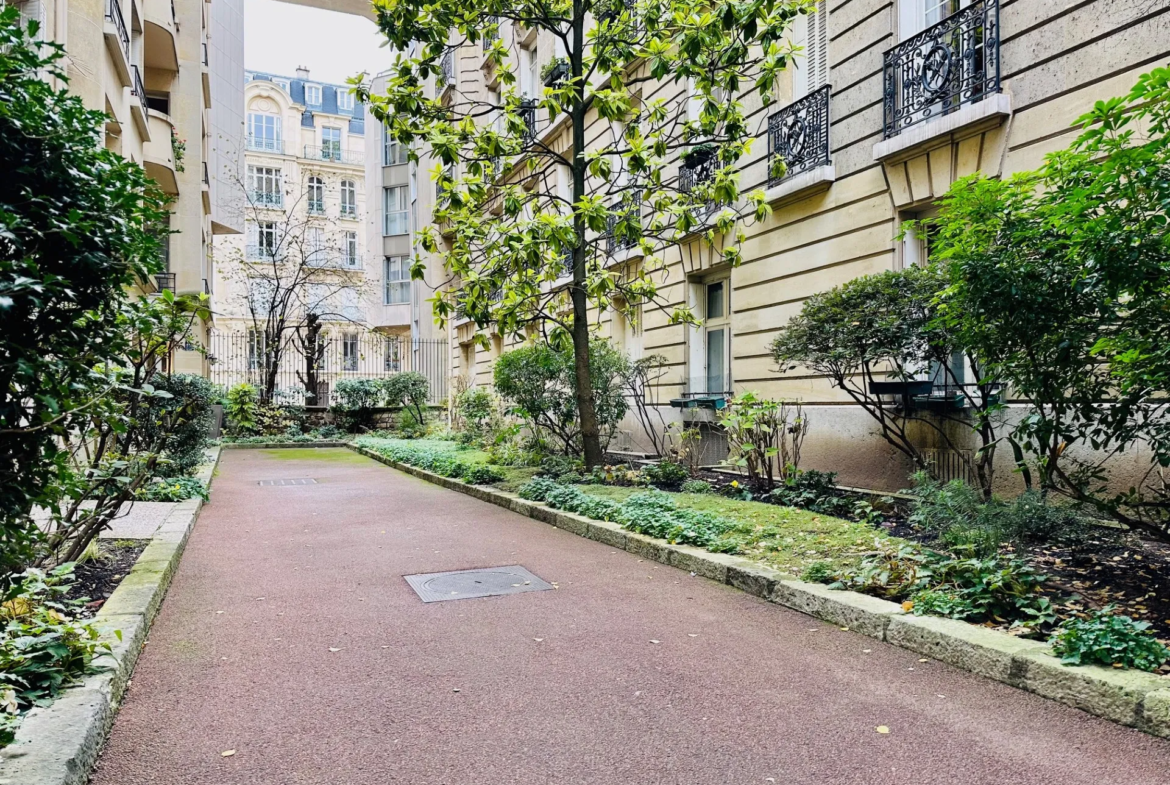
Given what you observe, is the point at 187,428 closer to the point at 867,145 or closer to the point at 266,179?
the point at 867,145

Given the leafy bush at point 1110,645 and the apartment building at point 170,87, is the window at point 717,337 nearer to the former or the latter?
the apartment building at point 170,87

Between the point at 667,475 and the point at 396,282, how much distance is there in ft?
98.1

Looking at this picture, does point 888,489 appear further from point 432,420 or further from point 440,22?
point 432,420

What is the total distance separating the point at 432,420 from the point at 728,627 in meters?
19.9

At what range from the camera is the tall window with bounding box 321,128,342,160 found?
57812 mm

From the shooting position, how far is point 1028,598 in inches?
166

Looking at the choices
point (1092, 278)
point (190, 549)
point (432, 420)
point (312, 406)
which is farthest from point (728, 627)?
point (312, 406)

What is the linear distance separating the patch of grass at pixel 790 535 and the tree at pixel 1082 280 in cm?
150

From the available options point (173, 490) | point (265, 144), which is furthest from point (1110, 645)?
point (265, 144)

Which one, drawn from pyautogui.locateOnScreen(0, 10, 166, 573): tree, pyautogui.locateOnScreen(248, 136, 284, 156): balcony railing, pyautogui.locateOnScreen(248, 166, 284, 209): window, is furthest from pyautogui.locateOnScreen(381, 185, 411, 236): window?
pyautogui.locateOnScreen(0, 10, 166, 573): tree

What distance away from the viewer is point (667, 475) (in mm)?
10453

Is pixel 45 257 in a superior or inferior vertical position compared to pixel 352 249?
inferior

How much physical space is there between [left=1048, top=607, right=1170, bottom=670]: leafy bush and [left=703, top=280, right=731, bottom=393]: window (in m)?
10.1

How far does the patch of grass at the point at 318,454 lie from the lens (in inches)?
702
